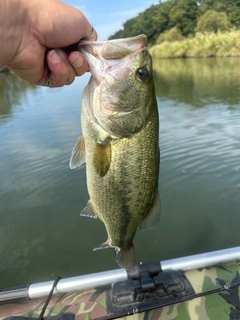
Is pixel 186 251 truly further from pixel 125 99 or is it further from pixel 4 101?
pixel 4 101

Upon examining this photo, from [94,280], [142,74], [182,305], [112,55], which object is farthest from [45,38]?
[182,305]

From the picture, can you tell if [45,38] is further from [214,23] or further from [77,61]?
[214,23]

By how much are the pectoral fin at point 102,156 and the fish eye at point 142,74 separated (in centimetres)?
40

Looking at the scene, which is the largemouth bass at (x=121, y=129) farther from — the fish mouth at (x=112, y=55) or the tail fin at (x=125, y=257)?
the tail fin at (x=125, y=257)

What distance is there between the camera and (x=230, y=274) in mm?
2631

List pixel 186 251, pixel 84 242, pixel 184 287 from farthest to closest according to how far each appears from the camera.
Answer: pixel 84 242 → pixel 186 251 → pixel 184 287

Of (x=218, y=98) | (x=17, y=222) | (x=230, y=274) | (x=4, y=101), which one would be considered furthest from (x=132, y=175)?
(x=4, y=101)

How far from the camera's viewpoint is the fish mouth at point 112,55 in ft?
5.00

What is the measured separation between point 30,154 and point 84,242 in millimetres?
4749

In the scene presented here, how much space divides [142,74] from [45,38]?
0.57m

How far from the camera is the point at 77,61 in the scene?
5.38 feet

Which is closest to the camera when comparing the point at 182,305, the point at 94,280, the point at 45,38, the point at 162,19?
the point at 45,38

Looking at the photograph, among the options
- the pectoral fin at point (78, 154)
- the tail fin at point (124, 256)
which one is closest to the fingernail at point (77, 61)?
the pectoral fin at point (78, 154)

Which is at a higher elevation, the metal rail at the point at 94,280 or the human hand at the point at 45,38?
the human hand at the point at 45,38
